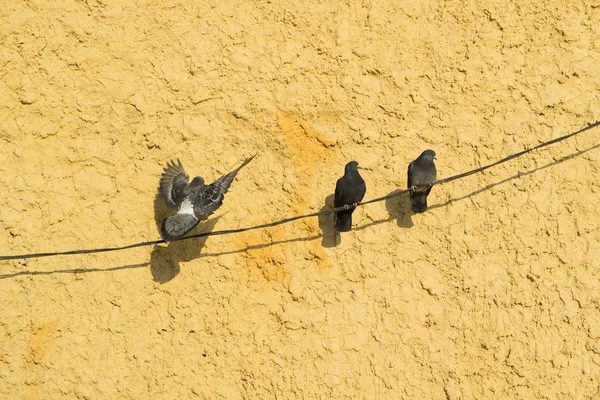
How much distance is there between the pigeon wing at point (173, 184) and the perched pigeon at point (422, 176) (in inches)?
71.9

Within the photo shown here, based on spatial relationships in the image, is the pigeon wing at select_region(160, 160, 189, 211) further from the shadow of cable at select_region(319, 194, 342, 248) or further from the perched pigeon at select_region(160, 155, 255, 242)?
the shadow of cable at select_region(319, 194, 342, 248)

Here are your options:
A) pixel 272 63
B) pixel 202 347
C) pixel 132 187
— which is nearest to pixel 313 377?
pixel 202 347

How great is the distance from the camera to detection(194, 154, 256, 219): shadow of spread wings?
248 inches

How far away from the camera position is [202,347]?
654 cm

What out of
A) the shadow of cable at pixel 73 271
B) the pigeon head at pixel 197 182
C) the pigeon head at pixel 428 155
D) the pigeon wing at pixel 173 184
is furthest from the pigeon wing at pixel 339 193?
the shadow of cable at pixel 73 271

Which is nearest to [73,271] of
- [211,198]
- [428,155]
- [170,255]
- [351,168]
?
[170,255]

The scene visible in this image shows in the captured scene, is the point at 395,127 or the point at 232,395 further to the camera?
the point at 395,127

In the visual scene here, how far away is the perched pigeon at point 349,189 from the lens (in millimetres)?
6445

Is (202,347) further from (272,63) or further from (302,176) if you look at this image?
(272,63)

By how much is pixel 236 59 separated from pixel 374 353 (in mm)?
2765

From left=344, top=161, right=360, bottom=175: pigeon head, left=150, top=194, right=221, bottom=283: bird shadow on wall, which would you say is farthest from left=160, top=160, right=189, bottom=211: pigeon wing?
left=344, top=161, right=360, bottom=175: pigeon head

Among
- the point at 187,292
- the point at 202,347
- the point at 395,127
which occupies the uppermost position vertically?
the point at 395,127

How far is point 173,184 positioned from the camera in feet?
21.5

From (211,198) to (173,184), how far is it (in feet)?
1.45
